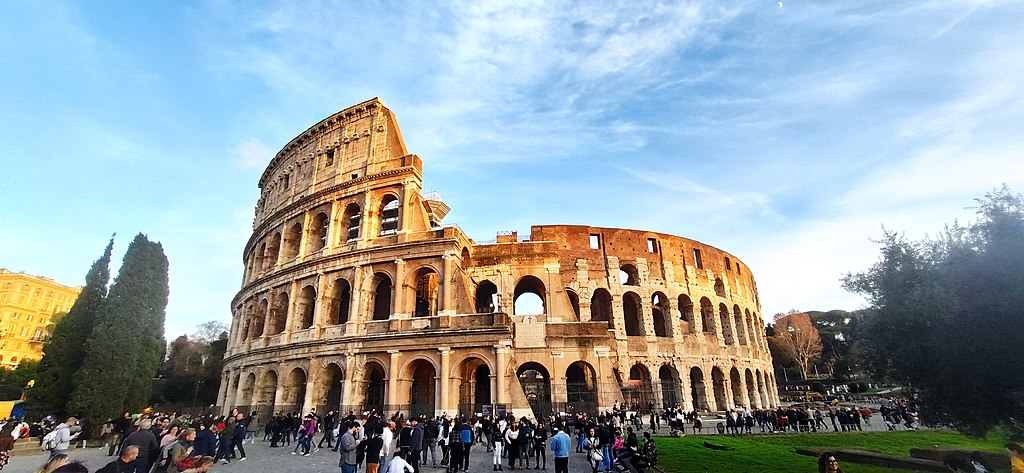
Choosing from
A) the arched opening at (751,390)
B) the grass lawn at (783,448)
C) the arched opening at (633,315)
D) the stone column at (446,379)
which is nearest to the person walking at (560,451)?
the grass lawn at (783,448)

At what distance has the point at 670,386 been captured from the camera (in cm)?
2675

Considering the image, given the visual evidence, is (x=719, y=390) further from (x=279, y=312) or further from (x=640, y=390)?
(x=279, y=312)

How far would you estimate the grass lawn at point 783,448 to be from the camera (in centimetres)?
1137

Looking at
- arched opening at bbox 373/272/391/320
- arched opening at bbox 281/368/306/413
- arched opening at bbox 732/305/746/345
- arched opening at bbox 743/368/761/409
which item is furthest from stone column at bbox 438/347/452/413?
arched opening at bbox 732/305/746/345

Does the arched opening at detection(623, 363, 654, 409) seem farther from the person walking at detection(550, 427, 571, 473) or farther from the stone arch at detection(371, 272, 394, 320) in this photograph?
the person walking at detection(550, 427, 571, 473)

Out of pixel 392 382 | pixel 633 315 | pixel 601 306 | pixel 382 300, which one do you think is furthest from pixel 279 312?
pixel 633 315

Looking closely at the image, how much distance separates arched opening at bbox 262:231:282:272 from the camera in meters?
28.7

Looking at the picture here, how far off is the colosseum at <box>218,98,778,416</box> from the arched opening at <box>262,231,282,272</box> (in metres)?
0.11

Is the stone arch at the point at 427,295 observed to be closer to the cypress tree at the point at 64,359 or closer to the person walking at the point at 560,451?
the cypress tree at the point at 64,359

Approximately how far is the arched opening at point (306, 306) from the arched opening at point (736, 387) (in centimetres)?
2516

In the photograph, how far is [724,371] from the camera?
2872 centimetres

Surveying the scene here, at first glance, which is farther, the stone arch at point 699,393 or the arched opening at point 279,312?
the stone arch at point 699,393

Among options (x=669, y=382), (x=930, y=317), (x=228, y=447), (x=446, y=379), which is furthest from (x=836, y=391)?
(x=228, y=447)

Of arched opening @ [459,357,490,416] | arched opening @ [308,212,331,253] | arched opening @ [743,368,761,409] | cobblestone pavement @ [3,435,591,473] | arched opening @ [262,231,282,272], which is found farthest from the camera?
arched opening @ [743,368,761,409]
